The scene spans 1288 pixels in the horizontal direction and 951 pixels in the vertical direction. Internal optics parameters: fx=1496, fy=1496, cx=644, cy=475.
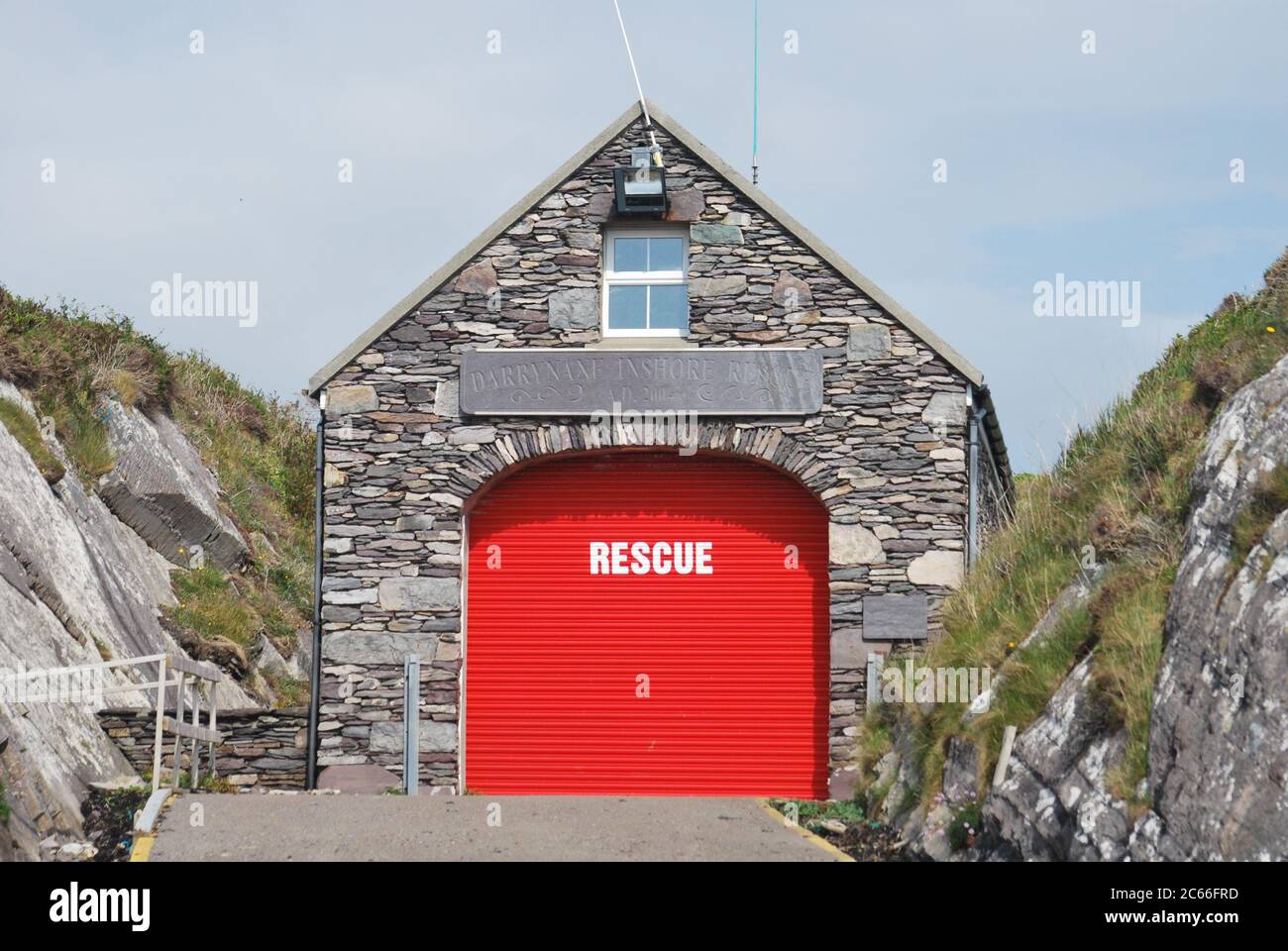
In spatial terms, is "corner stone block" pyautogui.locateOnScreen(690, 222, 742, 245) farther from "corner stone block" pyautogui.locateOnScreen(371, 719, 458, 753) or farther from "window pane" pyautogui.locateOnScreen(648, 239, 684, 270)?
"corner stone block" pyautogui.locateOnScreen(371, 719, 458, 753)

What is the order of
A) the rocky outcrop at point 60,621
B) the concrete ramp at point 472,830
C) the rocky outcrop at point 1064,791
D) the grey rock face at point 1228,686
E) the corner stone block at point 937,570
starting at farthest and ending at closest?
the corner stone block at point 937,570 → the rocky outcrop at point 60,621 → the concrete ramp at point 472,830 → the rocky outcrop at point 1064,791 → the grey rock face at point 1228,686

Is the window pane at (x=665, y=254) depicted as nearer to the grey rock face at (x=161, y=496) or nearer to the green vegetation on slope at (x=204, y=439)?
the green vegetation on slope at (x=204, y=439)

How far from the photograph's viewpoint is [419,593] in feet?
47.5

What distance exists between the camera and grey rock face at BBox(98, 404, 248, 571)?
19000mm

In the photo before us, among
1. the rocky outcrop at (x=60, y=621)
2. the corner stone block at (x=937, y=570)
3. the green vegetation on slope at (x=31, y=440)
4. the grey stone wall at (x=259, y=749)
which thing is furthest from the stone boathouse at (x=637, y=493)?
the green vegetation on slope at (x=31, y=440)

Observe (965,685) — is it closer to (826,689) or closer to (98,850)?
(826,689)

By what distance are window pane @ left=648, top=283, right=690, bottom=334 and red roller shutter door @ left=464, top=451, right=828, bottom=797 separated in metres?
1.32

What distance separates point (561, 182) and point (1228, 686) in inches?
352

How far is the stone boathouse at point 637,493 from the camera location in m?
14.4

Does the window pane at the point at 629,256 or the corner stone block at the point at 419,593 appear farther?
the window pane at the point at 629,256

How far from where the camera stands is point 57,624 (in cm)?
1400

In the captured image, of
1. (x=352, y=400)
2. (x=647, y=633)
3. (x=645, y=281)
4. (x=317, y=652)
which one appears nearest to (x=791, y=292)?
(x=645, y=281)

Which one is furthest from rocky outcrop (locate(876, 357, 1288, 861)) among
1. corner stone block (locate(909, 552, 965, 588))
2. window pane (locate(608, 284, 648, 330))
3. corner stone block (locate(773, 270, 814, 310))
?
window pane (locate(608, 284, 648, 330))

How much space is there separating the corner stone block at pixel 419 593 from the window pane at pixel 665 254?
372cm
